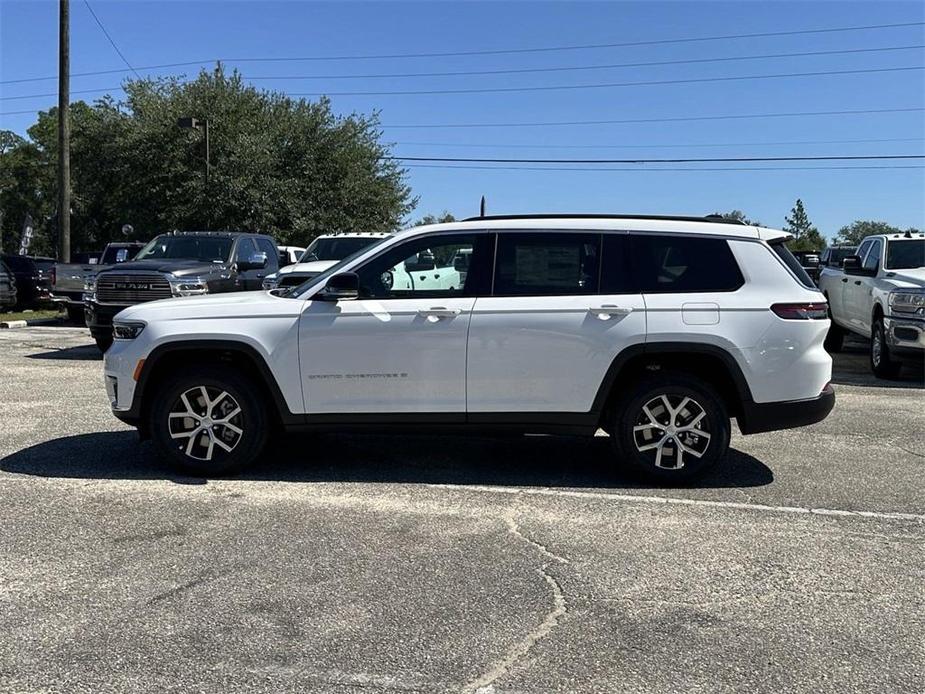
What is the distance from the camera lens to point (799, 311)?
5.79 metres

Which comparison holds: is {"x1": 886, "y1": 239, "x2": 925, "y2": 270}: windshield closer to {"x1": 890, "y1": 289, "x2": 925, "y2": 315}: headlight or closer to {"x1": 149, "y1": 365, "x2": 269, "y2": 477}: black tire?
{"x1": 890, "y1": 289, "x2": 925, "y2": 315}: headlight

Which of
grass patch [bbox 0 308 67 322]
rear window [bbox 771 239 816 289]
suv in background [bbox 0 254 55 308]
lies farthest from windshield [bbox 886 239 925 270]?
suv in background [bbox 0 254 55 308]

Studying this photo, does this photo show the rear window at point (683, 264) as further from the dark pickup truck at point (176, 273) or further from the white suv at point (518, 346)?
the dark pickup truck at point (176, 273)

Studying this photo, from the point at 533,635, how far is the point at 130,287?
9.78 m

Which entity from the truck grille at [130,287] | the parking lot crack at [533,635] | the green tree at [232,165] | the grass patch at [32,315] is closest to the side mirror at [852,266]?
the parking lot crack at [533,635]

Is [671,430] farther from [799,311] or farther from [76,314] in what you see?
[76,314]

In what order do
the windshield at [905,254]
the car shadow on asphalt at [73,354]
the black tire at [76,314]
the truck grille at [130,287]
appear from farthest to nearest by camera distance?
the black tire at [76,314] → the car shadow on asphalt at [73,354] → the windshield at [905,254] → the truck grille at [130,287]

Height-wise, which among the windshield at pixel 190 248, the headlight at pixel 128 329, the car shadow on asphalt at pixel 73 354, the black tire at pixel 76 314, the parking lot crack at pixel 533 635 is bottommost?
the parking lot crack at pixel 533 635

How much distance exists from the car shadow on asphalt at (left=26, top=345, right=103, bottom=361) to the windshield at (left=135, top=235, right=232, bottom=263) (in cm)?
166

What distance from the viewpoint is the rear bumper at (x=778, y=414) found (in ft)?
19.0

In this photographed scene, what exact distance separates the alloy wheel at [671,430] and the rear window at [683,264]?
0.77 m

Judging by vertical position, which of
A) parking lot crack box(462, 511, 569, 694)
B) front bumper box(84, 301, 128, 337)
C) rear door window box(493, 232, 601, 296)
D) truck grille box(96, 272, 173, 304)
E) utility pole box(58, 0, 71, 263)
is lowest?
parking lot crack box(462, 511, 569, 694)

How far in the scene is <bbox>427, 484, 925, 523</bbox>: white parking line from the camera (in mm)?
5371

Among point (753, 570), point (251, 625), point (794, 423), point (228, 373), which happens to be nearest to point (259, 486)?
point (228, 373)
